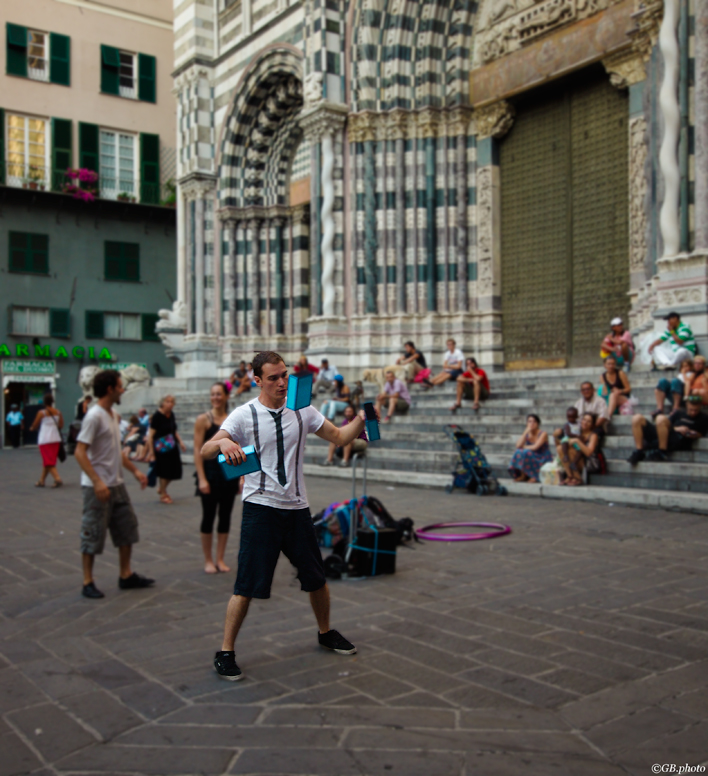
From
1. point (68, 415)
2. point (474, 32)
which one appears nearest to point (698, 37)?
point (474, 32)

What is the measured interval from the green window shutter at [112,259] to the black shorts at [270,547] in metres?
29.5

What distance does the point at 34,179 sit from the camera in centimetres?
3009

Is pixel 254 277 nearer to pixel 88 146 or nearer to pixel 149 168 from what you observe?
pixel 149 168

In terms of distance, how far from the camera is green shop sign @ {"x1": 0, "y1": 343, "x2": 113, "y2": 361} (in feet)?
96.2

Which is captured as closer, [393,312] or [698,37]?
[698,37]

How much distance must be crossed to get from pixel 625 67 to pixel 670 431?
27.3ft

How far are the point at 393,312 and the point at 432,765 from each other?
1567 centimetres

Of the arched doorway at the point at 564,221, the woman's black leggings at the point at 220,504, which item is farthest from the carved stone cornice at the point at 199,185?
the woman's black leggings at the point at 220,504

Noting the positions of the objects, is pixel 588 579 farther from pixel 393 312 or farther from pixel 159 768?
pixel 393 312

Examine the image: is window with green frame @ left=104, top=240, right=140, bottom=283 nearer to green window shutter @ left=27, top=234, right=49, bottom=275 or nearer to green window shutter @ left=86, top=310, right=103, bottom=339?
green window shutter @ left=86, top=310, right=103, bottom=339

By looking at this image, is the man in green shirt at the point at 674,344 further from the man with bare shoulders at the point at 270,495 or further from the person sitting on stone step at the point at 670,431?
the man with bare shoulders at the point at 270,495

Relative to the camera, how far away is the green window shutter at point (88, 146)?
102 ft

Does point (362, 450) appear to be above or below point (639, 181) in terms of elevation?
below

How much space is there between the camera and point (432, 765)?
10.2ft
